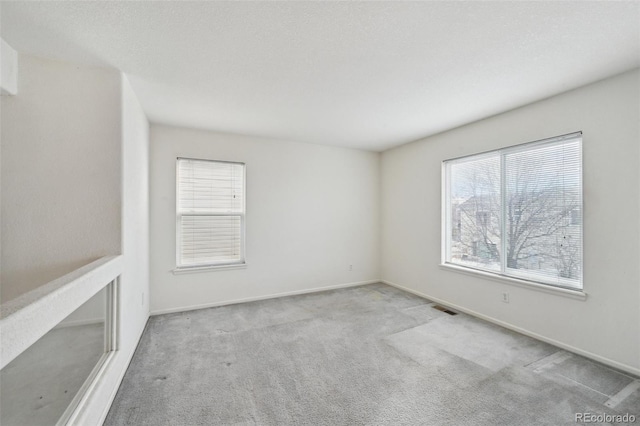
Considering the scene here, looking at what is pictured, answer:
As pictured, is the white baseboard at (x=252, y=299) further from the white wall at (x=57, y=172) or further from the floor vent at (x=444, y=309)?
the white wall at (x=57, y=172)

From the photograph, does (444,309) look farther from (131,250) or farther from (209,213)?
(131,250)

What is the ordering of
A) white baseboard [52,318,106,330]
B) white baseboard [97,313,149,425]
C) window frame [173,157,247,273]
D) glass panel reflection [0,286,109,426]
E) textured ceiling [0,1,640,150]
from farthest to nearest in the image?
window frame [173,157,247,273], white baseboard [97,313,149,425], textured ceiling [0,1,640,150], white baseboard [52,318,106,330], glass panel reflection [0,286,109,426]

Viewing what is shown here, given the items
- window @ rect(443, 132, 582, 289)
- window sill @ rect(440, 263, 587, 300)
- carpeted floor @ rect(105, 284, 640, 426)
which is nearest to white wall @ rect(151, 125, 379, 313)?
carpeted floor @ rect(105, 284, 640, 426)

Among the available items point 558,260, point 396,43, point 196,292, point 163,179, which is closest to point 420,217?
point 558,260

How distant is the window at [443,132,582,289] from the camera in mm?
2617

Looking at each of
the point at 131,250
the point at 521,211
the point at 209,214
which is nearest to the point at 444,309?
the point at 521,211

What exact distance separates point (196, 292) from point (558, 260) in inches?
168

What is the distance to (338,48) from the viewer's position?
192 centimetres

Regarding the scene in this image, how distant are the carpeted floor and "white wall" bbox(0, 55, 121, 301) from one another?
1117 mm

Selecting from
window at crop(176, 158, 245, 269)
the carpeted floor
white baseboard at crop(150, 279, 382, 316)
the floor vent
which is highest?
window at crop(176, 158, 245, 269)

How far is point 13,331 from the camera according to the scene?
3.06 feet

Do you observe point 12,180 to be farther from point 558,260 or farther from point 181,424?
point 558,260

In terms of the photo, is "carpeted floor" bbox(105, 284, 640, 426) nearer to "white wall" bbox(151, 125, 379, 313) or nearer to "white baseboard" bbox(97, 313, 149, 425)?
"white baseboard" bbox(97, 313, 149, 425)

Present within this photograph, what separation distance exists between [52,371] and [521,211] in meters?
4.03
